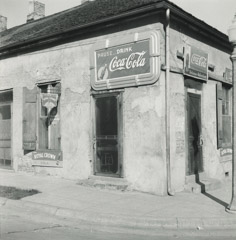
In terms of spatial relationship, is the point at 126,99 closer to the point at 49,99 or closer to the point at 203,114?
the point at 203,114

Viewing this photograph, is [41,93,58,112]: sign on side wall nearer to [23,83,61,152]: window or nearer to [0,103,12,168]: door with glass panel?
[23,83,61,152]: window

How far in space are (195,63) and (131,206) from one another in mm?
4602

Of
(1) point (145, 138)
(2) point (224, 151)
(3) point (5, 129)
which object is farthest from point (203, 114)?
(3) point (5, 129)

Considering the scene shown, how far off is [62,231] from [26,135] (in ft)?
20.3

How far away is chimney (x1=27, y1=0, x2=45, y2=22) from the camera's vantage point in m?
19.3

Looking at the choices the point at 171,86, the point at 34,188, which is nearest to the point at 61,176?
the point at 34,188

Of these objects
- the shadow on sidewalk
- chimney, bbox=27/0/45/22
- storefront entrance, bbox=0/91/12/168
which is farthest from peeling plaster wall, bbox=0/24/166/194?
chimney, bbox=27/0/45/22

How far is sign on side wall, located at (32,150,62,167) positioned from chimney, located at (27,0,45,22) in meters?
10.4

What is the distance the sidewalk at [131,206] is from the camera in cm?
A: 618

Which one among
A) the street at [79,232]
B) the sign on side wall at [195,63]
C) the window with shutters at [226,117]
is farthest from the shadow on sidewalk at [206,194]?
the sign on side wall at [195,63]

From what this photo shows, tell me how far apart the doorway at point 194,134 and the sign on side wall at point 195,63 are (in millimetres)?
589

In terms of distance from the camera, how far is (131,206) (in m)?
7.17

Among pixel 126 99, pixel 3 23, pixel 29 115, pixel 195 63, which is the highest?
pixel 3 23

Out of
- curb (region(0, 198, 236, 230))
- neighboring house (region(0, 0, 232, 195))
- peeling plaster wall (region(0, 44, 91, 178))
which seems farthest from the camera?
peeling plaster wall (region(0, 44, 91, 178))
